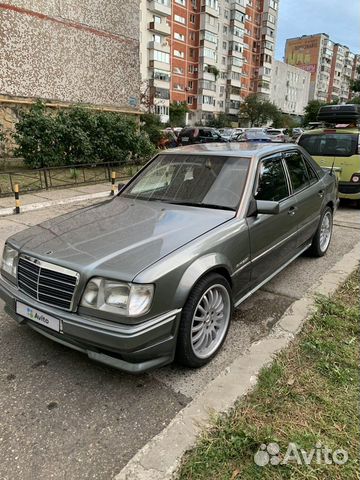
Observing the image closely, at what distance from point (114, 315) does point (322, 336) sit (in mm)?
1894

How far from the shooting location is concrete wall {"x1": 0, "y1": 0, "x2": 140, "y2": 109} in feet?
49.1

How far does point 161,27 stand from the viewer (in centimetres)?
5169

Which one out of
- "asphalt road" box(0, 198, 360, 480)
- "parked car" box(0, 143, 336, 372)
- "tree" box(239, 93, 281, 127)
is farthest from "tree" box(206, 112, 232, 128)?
"asphalt road" box(0, 198, 360, 480)

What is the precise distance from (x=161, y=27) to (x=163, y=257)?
57563mm

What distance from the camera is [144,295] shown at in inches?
90.7

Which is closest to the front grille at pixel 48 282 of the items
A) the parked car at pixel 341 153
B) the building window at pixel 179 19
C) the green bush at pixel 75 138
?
the parked car at pixel 341 153

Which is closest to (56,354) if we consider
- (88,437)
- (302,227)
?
(88,437)

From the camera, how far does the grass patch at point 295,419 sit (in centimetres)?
191

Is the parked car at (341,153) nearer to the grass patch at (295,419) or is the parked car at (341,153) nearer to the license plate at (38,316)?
the grass patch at (295,419)

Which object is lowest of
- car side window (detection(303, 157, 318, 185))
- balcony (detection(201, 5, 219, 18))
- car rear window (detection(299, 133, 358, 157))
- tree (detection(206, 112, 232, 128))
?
car side window (detection(303, 157, 318, 185))

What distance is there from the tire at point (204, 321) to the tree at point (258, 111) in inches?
2669

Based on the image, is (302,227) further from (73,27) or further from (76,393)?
(73,27)

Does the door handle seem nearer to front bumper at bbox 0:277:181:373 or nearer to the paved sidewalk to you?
front bumper at bbox 0:277:181:373

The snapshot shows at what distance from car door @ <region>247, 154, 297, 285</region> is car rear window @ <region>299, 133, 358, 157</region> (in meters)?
5.23
